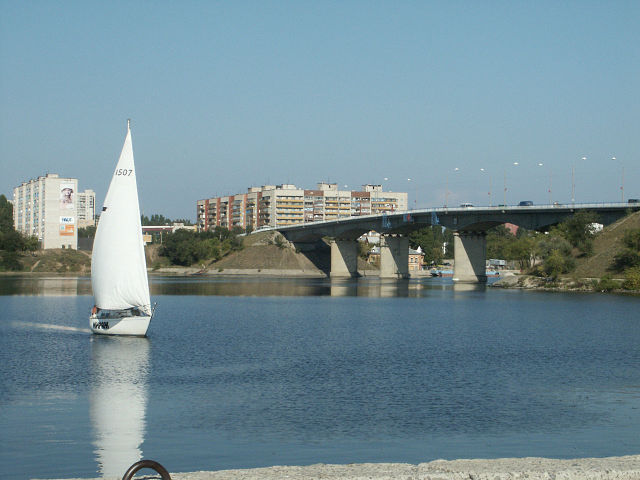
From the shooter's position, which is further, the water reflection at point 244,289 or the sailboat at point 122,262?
the water reflection at point 244,289

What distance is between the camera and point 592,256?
120m

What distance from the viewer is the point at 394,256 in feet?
570

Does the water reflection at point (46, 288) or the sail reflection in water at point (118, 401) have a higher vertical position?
the water reflection at point (46, 288)

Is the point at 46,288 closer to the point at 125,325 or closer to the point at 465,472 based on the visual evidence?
the point at 125,325

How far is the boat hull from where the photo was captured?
47.6 m

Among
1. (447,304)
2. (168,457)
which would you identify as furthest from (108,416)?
(447,304)

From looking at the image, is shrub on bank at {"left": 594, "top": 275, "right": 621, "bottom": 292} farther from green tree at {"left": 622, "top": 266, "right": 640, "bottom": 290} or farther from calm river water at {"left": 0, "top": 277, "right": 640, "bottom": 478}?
calm river water at {"left": 0, "top": 277, "right": 640, "bottom": 478}

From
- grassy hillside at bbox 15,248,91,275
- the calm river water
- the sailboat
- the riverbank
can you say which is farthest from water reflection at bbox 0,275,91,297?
the riverbank

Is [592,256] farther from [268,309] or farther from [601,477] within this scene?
Result: [601,477]

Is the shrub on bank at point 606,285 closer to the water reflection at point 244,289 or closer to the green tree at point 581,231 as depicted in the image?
the green tree at point 581,231

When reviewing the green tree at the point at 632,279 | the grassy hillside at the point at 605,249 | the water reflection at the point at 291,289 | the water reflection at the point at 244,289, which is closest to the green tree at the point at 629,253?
the grassy hillside at the point at 605,249

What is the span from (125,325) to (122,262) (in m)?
3.81

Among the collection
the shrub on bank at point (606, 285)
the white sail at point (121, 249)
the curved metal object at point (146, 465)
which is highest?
the white sail at point (121, 249)

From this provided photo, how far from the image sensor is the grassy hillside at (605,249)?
114 m
